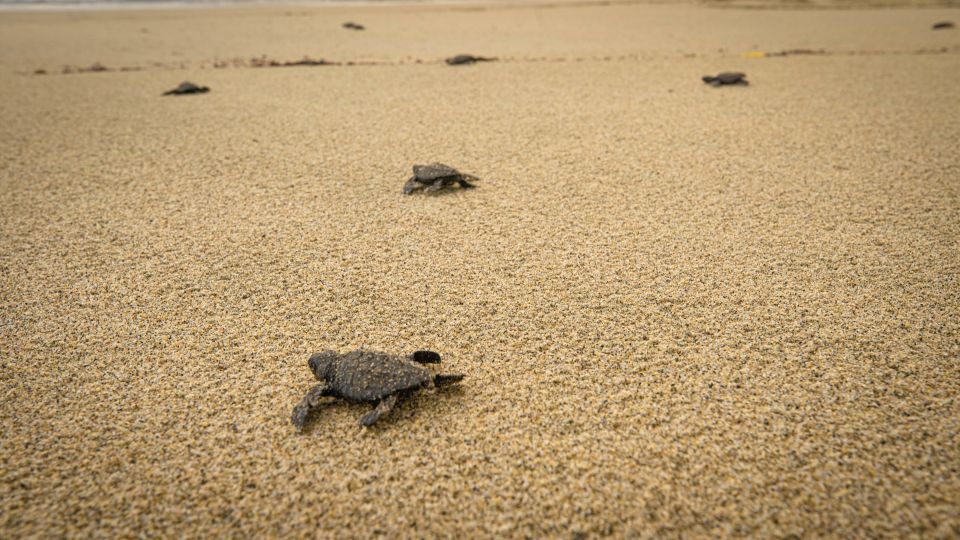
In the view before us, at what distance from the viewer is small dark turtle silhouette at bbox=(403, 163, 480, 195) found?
8.01 feet

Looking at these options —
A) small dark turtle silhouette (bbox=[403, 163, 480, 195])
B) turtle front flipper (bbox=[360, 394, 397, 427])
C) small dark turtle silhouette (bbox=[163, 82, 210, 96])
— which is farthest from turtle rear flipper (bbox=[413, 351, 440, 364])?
small dark turtle silhouette (bbox=[163, 82, 210, 96])

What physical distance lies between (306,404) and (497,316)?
651 mm

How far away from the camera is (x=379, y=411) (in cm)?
128

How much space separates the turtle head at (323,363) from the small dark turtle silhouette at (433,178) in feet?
4.10

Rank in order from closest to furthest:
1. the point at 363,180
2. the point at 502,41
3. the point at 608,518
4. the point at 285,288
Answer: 1. the point at 608,518
2. the point at 285,288
3. the point at 363,180
4. the point at 502,41

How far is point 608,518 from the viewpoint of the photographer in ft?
3.50

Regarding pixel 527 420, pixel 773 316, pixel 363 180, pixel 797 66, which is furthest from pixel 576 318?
pixel 797 66

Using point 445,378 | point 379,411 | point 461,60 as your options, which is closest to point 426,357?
point 445,378

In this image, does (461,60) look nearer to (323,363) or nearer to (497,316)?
(497,316)

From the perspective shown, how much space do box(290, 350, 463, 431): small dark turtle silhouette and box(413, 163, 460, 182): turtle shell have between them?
125 centimetres

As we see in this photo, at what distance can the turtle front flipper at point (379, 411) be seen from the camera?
1273 millimetres

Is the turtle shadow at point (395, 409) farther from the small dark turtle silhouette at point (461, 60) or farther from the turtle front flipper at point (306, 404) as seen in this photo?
the small dark turtle silhouette at point (461, 60)

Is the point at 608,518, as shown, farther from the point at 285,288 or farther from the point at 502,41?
the point at 502,41

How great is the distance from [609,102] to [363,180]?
7.28ft
